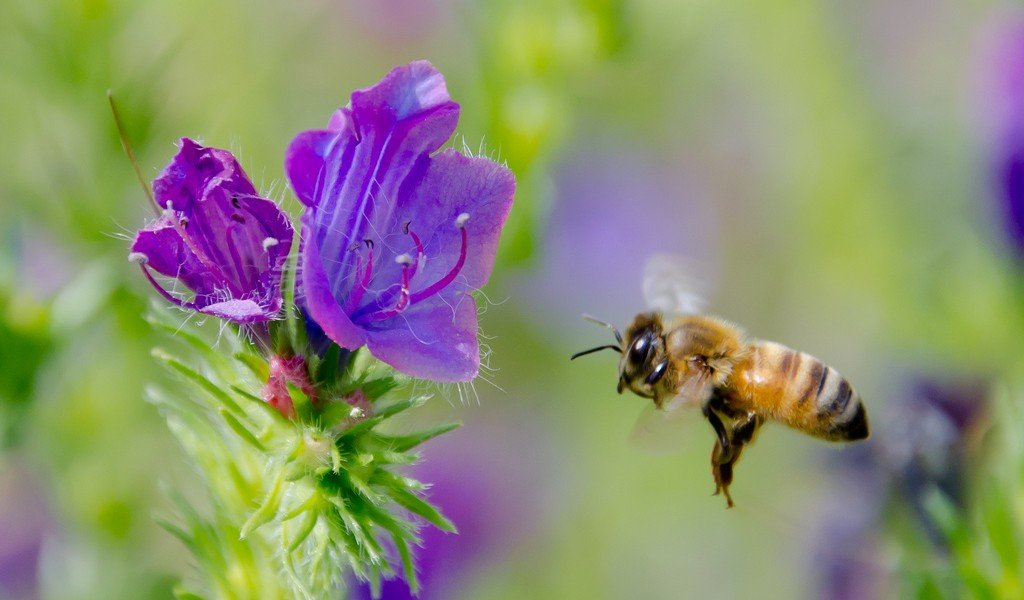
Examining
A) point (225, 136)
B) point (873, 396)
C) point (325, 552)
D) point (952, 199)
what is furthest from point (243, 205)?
point (952, 199)

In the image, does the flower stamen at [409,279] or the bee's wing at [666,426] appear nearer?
the flower stamen at [409,279]

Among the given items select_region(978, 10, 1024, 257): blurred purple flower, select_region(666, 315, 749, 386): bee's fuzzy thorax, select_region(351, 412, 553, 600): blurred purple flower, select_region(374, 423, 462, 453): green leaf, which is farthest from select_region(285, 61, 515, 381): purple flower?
select_region(978, 10, 1024, 257): blurred purple flower

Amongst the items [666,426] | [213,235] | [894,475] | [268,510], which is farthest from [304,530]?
[894,475]

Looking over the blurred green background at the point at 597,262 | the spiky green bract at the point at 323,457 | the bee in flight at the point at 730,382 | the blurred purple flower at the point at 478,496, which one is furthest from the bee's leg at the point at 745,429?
the blurred purple flower at the point at 478,496

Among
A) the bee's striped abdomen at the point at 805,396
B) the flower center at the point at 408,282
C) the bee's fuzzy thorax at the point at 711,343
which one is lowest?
the bee's striped abdomen at the point at 805,396

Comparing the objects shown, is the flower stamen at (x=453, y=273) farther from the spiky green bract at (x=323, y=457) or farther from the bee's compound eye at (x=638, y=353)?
the bee's compound eye at (x=638, y=353)

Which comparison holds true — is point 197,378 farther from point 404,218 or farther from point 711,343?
point 711,343

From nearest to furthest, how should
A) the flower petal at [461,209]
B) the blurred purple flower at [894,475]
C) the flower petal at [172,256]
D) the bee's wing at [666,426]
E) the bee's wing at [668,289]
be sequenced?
the flower petal at [172,256] → the flower petal at [461,209] → the bee's wing at [666,426] → the bee's wing at [668,289] → the blurred purple flower at [894,475]
